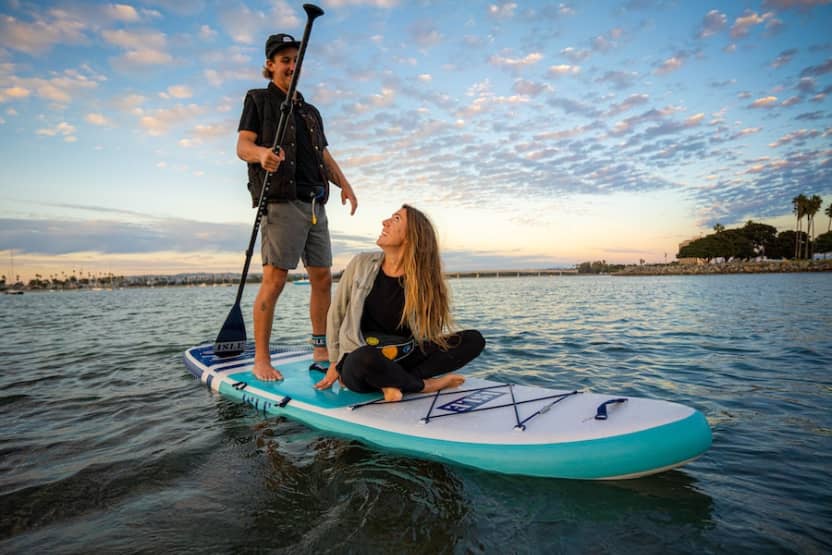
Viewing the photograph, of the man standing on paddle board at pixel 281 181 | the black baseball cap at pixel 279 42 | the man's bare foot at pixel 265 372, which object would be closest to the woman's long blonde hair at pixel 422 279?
the man standing on paddle board at pixel 281 181

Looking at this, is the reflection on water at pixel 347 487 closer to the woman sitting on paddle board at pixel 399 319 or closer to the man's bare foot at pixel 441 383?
the woman sitting on paddle board at pixel 399 319

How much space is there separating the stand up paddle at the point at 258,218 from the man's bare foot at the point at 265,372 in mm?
908

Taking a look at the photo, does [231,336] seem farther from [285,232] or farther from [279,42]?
[279,42]

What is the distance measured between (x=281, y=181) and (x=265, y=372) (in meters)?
2.13

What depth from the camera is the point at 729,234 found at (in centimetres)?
10156

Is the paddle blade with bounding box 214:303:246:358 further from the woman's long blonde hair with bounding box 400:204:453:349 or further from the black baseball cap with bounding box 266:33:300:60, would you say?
the black baseball cap with bounding box 266:33:300:60

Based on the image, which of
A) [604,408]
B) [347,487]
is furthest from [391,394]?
[604,408]

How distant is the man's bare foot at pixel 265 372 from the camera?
477 cm

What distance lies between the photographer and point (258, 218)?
16.0 feet

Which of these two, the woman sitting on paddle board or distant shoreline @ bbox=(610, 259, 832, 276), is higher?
distant shoreline @ bbox=(610, 259, 832, 276)

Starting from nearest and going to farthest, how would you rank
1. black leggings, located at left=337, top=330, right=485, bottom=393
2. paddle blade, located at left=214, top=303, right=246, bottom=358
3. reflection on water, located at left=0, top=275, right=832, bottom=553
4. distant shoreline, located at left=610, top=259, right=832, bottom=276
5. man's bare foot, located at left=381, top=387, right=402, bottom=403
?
1. reflection on water, located at left=0, top=275, right=832, bottom=553
2. black leggings, located at left=337, top=330, right=485, bottom=393
3. man's bare foot, located at left=381, top=387, right=402, bottom=403
4. paddle blade, located at left=214, top=303, right=246, bottom=358
5. distant shoreline, located at left=610, top=259, right=832, bottom=276

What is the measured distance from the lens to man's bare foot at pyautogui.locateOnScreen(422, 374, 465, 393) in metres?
4.06

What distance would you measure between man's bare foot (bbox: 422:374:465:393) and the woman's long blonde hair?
35 centimetres

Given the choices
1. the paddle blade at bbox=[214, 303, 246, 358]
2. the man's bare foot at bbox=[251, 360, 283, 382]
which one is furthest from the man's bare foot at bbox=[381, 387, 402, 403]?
the paddle blade at bbox=[214, 303, 246, 358]
